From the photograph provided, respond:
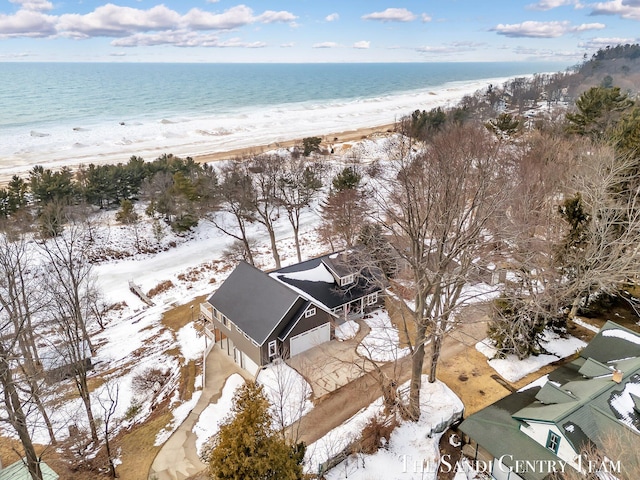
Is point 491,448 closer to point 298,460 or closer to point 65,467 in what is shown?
point 298,460

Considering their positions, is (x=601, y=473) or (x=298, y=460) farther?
(x=298, y=460)

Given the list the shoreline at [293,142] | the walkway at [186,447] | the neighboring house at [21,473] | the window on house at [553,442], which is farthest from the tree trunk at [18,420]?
the shoreline at [293,142]

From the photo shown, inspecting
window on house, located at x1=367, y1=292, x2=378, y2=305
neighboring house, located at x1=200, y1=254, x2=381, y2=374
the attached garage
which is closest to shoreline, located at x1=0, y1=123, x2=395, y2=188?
neighboring house, located at x1=200, y1=254, x2=381, y2=374

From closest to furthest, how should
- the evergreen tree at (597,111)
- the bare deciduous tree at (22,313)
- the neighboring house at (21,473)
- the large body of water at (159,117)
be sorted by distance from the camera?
the bare deciduous tree at (22,313) < the neighboring house at (21,473) < the evergreen tree at (597,111) < the large body of water at (159,117)

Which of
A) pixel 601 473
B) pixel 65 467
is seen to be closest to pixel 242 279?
pixel 65 467

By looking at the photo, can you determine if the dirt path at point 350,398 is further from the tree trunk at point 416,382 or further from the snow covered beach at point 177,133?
the snow covered beach at point 177,133

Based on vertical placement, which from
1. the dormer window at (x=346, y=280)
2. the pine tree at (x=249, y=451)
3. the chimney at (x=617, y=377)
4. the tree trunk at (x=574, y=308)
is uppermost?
the pine tree at (x=249, y=451)
